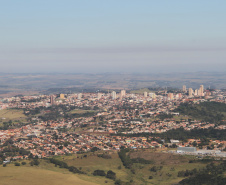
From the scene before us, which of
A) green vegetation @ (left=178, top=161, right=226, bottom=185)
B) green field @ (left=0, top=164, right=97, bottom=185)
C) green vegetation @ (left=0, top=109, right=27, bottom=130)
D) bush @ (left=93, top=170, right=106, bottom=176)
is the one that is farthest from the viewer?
green vegetation @ (left=0, top=109, right=27, bottom=130)

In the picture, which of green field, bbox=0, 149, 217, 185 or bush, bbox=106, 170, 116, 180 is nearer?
green field, bbox=0, 149, 217, 185

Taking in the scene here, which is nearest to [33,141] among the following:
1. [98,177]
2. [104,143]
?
[104,143]

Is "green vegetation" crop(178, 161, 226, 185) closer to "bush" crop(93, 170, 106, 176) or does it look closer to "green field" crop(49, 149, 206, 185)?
"green field" crop(49, 149, 206, 185)

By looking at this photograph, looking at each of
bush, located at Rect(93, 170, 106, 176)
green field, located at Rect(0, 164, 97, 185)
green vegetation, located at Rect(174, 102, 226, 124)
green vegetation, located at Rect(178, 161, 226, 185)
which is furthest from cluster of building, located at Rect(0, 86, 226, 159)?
green vegetation, located at Rect(178, 161, 226, 185)

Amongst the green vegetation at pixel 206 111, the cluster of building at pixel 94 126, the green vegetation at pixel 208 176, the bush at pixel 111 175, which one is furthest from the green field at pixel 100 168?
the green vegetation at pixel 206 111

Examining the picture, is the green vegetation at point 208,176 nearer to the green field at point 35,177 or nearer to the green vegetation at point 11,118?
the green field at point 35,177

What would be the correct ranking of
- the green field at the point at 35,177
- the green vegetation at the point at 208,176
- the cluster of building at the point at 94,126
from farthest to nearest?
the cluster of building at the point at 94,126 → the green field at the point at 35,177 → the green vegetation at the point at 208,176

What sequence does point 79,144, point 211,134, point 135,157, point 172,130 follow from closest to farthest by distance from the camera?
1. point 135,157
2. point 79,144
3. point 211,134
4. point 172,130

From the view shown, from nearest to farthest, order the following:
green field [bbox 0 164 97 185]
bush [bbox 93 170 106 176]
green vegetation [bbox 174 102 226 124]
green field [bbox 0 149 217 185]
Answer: green field [bbox 0 164 97 185], green field [bbox 0 149 217 185], bush [bbox 93 170 106 176], green vegetation [bbox 174 102 226 124]

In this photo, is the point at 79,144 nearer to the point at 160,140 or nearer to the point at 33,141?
the point at 33,141
